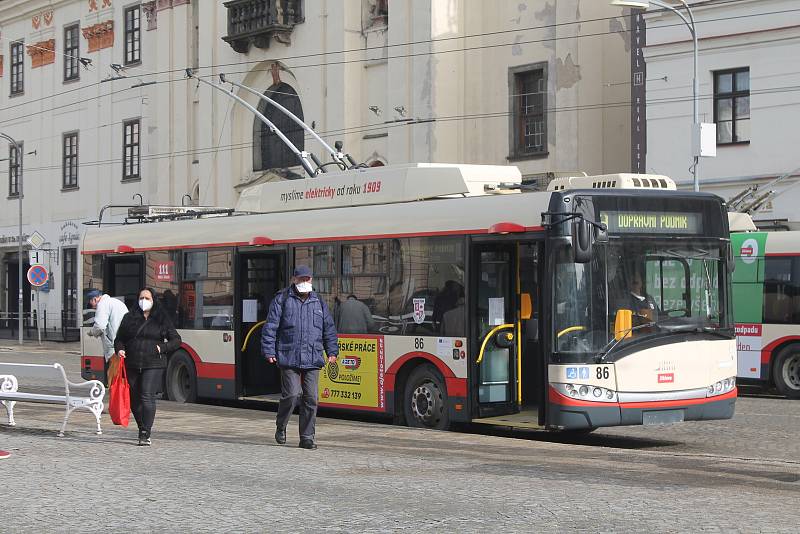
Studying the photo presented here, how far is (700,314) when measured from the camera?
15703 millimetres

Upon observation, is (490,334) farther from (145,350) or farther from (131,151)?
(131,151)

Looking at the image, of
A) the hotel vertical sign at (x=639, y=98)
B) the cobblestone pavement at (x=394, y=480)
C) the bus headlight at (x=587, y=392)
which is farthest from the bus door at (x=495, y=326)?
the hotel vertical sign at (x=639, y=98)

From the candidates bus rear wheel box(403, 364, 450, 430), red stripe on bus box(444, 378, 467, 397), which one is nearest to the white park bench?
bus rear wheel box(403, 364, 450, 430)

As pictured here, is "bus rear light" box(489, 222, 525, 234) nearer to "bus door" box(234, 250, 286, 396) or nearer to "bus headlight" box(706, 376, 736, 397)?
"bus headlight" box(706, 376, 736, 397)

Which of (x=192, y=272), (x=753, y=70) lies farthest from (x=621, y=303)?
(x=753, y=70)

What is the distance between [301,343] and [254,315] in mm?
6012

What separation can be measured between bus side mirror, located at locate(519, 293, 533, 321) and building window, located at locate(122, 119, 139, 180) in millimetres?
35497

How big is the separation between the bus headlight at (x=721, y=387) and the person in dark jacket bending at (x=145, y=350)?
19.1 feet

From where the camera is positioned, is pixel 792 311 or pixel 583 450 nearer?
pixel 583 450

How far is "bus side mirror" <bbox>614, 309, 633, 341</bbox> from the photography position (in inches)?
597

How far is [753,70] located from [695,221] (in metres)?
16.2

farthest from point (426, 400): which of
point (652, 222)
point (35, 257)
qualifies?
Result: point (35, 257)

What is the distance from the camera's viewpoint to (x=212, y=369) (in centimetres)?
2098

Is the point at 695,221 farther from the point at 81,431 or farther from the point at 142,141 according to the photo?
the point at 142,141
